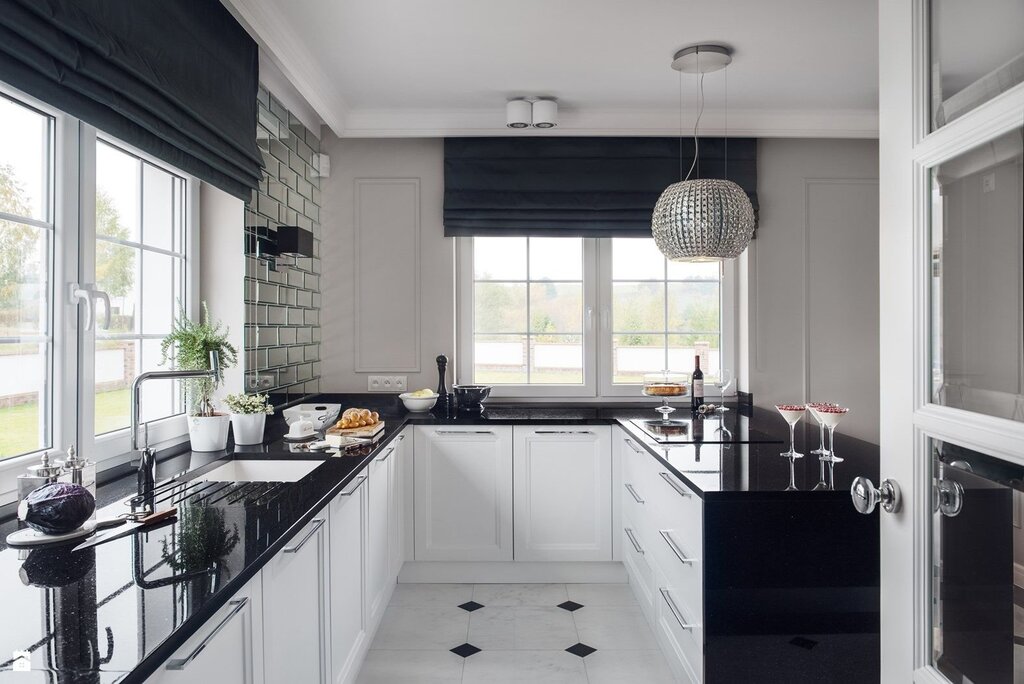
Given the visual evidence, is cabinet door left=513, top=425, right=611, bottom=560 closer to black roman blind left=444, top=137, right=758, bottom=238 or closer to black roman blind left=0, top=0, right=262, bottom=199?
black roman blind left=444, top=137, right=758, bottom=238

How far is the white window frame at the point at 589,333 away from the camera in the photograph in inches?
166

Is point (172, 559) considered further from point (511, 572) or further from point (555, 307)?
point (555, 307)

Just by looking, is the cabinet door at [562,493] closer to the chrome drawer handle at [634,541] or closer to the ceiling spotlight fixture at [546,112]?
the chrome drawer handle at [634,541]

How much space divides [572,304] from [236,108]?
225 cm

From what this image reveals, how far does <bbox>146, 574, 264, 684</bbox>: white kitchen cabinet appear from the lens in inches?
43.2

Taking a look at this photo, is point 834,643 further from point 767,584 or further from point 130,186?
point 130,186

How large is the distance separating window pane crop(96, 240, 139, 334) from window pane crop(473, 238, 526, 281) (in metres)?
2.09

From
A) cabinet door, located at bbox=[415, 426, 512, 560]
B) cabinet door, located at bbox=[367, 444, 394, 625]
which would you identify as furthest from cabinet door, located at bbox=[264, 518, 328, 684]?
cabinet door, located at bbox=[415, 426, 512, 560]

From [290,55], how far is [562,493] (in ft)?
8.06

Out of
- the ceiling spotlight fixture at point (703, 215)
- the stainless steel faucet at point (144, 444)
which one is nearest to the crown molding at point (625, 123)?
the ceiling spotlight fixture at point (703, 215)

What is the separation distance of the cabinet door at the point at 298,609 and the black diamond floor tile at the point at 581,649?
1.17 m

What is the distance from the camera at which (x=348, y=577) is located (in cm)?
234

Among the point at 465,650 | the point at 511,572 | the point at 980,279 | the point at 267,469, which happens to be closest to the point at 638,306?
the point at 511,572

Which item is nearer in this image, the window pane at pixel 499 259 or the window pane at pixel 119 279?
the window pane at pixel 119 279
